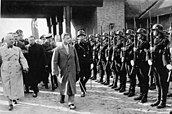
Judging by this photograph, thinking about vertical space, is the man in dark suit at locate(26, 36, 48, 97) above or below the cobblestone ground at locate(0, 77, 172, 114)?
above

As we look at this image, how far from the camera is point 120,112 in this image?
6.75 m

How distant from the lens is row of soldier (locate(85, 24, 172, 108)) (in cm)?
698

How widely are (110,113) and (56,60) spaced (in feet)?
6.68

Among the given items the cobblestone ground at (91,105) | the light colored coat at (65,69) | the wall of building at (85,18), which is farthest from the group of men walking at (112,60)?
the wall of building at (85,18)

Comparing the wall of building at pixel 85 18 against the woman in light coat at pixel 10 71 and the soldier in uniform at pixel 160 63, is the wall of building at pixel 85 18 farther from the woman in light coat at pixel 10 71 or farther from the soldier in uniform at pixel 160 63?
the soldier in uniform at pixel 160 63

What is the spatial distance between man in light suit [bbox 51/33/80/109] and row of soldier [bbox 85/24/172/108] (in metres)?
1.93

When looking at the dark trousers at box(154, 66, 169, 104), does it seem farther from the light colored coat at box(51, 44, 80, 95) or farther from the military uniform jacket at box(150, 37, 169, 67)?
the light colored coat at box(51, 44, 80, 95)

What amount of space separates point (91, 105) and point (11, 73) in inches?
92.6

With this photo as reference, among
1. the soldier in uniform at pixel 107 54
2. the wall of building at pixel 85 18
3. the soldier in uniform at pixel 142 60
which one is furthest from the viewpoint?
the wall of building at pixel 85 18

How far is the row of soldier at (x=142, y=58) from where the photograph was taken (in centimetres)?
Answer: 698

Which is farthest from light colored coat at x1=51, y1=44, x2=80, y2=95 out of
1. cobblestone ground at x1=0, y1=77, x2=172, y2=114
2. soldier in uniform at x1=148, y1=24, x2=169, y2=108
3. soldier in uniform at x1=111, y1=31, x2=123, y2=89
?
soldier in uniform at x1=111, y1=31, x2=123, y2=89

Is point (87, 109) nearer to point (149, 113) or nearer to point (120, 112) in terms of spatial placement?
point (120, 112)

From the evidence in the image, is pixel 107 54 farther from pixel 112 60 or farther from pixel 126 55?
pixel 126 55

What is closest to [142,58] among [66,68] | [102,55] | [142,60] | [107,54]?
[142,60]
